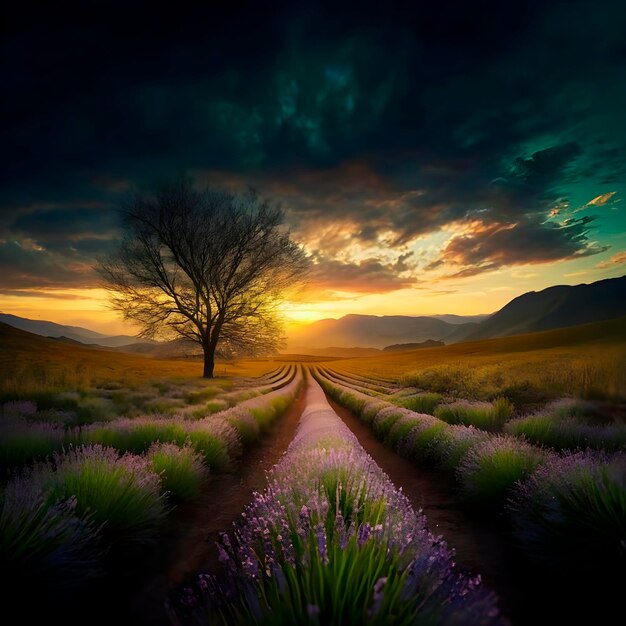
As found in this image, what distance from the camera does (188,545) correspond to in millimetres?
3590

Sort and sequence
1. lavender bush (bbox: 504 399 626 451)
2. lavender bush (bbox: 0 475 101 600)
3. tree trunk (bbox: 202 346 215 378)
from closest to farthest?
lavender bush (bbox: 0 475 101 600) < lavender bush (bbox: 504 399 626 451) < tree trunk (bbox: 202 346 215 378)

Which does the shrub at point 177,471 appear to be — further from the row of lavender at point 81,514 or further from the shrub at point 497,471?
the shrub at point 497,471

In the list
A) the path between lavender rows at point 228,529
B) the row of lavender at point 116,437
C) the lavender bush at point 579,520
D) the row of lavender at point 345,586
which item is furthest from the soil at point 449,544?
the row of lavender at point 116,437

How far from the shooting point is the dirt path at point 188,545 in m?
2.51

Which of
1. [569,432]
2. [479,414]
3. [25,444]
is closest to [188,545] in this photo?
[25,444]

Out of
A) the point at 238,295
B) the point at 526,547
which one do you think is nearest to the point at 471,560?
the point at 526,547

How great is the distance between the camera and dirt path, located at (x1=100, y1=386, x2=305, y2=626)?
2.51 meters

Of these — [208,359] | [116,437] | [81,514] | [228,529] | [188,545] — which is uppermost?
[208,359]

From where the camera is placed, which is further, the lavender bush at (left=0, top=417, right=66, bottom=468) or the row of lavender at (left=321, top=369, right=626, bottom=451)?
the row of lavender at (left=321, top=369, right=626, bottom=451)

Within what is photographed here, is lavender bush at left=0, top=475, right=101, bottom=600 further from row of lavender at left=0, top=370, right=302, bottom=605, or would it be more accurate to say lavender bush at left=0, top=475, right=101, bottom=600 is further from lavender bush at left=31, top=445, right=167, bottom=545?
lavender bush at left=31, top=445, right=167, bottom=545

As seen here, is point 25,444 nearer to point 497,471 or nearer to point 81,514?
point 81,514

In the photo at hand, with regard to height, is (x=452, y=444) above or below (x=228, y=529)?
above

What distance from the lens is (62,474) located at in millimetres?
3516

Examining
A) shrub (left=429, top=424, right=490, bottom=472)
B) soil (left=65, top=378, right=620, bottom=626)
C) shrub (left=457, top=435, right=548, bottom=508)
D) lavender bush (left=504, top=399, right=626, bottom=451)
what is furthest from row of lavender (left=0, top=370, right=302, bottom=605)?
lavender bush (left=504, top=399, right=626, bottom=451)
